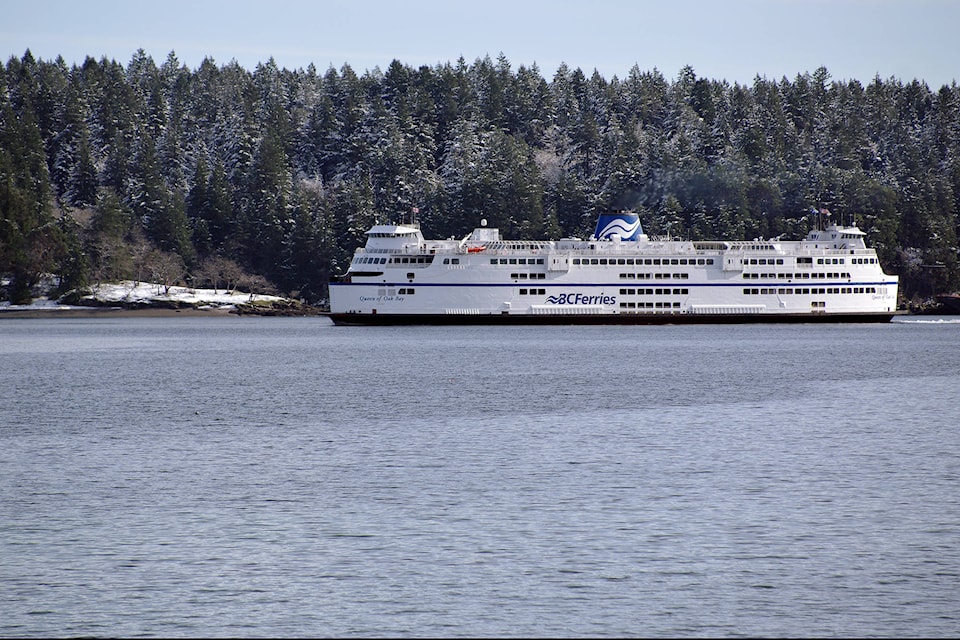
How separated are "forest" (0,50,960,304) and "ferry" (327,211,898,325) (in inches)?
1091

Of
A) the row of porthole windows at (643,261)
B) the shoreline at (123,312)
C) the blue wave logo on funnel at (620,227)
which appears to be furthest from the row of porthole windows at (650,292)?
the shoreline at (123,312)

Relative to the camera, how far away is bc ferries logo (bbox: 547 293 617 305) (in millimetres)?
98875

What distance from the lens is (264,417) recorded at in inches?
1513

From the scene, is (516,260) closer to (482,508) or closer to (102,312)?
(102,312)

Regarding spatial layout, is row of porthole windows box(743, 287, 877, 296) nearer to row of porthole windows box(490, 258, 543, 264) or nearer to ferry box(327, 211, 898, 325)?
ferry box(327, 211, 898, 325)

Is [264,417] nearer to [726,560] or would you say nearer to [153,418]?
[153,418]

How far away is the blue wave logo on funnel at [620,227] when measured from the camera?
339 feet

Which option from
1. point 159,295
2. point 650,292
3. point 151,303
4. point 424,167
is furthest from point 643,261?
point 424,167

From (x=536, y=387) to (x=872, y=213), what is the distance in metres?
111

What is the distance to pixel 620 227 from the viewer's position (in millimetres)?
103438

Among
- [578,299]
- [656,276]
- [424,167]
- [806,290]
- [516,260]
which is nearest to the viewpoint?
[516,260]

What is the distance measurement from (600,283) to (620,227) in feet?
23.3

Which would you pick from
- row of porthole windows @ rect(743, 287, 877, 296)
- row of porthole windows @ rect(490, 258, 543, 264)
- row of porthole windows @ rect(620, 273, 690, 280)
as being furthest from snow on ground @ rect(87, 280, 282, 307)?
row of porthole windows @ rect(743, 287, 877, 296)

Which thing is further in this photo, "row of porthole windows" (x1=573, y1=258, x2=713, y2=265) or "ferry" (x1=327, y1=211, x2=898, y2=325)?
"row of porthole windows" (x1=573, y1=258, x2=713, y2=265)
